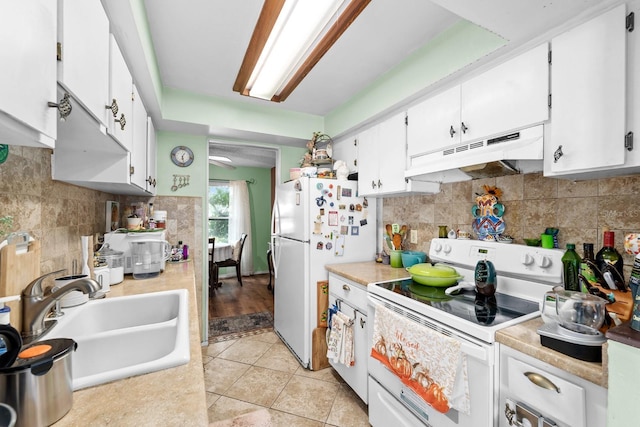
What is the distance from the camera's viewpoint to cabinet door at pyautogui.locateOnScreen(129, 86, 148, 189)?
1.60 m

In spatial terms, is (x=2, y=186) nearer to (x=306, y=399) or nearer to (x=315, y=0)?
(x=315, y=0)

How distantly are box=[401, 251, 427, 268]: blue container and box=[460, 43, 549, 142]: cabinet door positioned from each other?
0.93 m

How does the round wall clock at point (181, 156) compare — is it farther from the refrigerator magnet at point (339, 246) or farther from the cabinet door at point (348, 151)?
the refrigerator magnet at point (339, 246)

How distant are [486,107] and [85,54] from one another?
68.8 inches

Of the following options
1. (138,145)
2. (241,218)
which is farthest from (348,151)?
(241,218)

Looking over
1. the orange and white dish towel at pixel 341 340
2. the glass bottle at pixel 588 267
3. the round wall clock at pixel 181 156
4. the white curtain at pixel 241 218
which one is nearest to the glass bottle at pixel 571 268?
the glass bottle at pixel 588 267

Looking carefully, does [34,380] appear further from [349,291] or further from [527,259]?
[527,259]

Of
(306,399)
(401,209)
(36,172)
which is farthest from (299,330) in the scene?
(36,172)

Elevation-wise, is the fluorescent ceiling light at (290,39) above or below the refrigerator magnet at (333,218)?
above

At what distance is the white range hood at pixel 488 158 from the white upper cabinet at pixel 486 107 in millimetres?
35

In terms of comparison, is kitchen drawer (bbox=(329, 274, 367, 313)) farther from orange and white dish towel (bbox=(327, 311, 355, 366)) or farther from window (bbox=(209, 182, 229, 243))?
window (bbox=(209, 182, 229, 243))

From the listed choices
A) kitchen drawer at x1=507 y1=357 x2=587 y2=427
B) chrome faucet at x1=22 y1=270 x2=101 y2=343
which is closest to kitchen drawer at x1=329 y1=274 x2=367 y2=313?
kitchen drawer at x1=507 y1=357 x2=587 y2=427

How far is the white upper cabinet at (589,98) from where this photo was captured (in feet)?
3.41

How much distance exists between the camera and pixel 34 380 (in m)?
0.56
